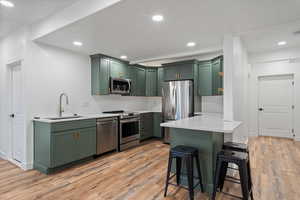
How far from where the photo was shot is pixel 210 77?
424 cm

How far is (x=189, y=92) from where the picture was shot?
14.1 feet

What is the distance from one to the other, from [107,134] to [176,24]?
8.90ft

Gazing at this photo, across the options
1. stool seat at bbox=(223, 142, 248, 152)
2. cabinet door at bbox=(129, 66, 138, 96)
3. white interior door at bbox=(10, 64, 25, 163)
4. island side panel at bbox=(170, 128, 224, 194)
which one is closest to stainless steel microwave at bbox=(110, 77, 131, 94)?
cabinet door at bbox=(129, 66, 138, 96)

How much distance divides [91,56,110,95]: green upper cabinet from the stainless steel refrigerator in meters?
1.64

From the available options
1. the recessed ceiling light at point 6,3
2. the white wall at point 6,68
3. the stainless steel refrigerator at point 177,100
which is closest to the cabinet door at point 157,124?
the stainless steel refrigerator at point 177,100

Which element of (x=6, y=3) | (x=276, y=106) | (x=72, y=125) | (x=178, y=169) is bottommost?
(x=178, y=169)

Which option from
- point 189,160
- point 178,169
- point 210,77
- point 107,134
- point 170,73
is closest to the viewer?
point 189,160

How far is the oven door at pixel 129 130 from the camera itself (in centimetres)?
411

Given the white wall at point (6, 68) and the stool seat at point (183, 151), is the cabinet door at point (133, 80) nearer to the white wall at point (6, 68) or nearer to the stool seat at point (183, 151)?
the white wall at point (6, 68)

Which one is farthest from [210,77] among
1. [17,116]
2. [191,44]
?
[17,116]

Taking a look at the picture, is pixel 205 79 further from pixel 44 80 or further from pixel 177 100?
pixel 44 80

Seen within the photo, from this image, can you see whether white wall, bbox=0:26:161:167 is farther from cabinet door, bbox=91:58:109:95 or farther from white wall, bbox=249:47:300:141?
white wall, bbox=249:47:300:141

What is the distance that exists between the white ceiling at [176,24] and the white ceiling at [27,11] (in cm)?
32

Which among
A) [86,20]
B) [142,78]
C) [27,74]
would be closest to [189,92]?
[142,78]
